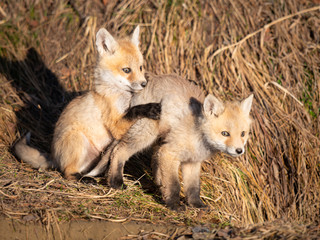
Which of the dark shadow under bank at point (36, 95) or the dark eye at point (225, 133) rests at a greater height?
the dark eye at point (225, 133)

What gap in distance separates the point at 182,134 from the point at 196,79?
1.93 meters

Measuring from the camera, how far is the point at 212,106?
152 inches

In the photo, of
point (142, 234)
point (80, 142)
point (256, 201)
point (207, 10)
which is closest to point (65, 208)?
point (142, 234)

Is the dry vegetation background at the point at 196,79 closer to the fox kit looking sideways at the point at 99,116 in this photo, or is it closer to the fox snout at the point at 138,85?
the fox kit looking sideways at the point at 99,116

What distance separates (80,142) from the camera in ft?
14.9

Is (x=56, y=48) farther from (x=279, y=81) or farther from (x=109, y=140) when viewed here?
(x=279, y=81)

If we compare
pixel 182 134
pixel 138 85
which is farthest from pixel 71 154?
pixel 182 134

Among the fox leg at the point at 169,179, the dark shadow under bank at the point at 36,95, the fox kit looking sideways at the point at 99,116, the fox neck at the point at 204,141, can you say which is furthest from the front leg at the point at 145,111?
the dark shadow under bank at the point at 36,95

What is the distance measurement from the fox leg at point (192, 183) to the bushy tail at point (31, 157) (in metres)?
1.80

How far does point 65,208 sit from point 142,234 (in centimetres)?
81

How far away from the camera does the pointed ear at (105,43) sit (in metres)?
4.66

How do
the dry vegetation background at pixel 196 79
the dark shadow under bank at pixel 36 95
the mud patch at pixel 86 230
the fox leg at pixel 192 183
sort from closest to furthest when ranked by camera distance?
the mud patch at pixel 86 230 < the dry vegetation background at pixel 196 79 < the fox leg at pixel 192 183 < the dark shadow under bank at pixel 36 95

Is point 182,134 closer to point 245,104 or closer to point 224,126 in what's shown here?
point 224,126

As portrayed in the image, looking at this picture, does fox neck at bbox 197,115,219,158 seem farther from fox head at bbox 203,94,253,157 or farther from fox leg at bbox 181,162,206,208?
fox leg at bbox 181,162,206,208
